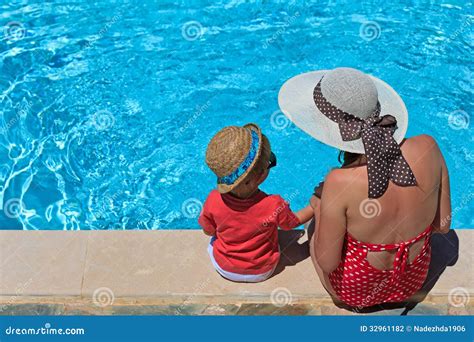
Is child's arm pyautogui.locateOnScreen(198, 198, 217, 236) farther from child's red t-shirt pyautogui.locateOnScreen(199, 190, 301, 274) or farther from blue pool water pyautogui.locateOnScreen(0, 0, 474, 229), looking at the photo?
blue pool water pyautogui.locateOnScreen(0, 0, 474, 229)

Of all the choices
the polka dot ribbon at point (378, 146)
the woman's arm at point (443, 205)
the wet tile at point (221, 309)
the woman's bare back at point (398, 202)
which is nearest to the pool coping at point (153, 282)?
the wet tile at point (221, 309)

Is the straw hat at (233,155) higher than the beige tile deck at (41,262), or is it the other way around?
the straw hat at (233,155)

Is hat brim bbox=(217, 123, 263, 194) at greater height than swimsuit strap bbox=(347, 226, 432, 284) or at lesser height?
greater

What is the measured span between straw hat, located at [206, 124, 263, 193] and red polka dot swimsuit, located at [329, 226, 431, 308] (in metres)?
0.69

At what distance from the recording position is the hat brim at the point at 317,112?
3.25 m

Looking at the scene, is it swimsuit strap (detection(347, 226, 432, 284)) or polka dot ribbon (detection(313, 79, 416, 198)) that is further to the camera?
swimsuit strap (detection(347, 226, 432, 284))

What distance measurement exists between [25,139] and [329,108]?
3862 millimetres

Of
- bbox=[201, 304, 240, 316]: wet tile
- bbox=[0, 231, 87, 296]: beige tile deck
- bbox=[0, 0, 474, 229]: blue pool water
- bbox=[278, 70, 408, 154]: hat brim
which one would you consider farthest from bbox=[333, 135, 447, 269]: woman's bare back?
bbox=[0, 0, 474, 229]: blue pool water

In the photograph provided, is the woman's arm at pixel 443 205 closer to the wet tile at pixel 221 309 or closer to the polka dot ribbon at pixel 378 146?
the polka dot ribbon at pixel 378 146

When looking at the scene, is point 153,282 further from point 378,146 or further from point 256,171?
point 378,146

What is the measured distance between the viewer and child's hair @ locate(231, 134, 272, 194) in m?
3.46

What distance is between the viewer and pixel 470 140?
612cm

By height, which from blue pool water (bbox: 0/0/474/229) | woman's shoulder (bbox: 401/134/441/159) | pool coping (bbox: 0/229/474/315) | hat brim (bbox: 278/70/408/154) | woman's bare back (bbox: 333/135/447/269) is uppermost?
hat brim (bbox: 278/70/408/154)

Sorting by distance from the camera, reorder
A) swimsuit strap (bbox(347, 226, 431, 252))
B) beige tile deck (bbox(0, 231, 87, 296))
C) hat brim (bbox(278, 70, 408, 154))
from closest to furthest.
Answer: hat brim (bbox(278, 70, 408, 154))
swimsuit strap (bbox(347, 226, 431, 252))
beige tile deck (bbox(0, 231, 87, 296))
